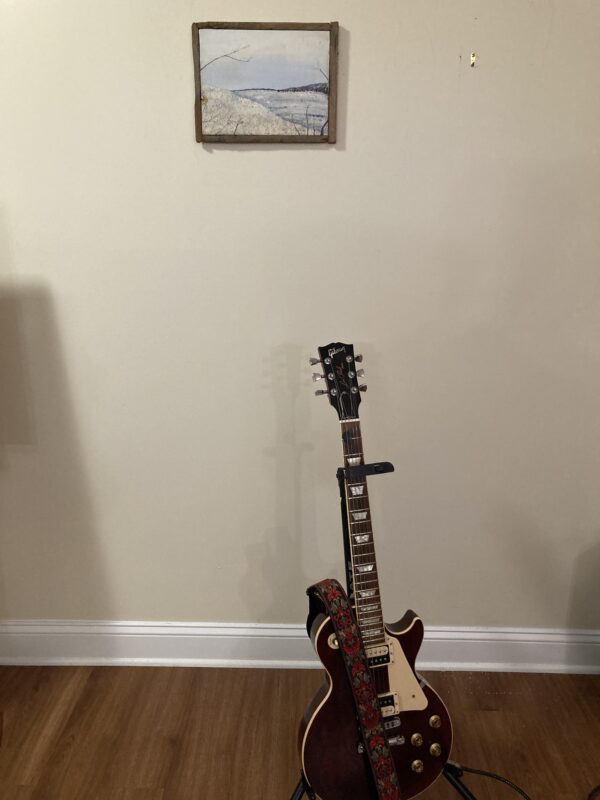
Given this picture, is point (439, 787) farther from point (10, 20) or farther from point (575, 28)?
point (10, 20)

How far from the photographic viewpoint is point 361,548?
50.4 inches

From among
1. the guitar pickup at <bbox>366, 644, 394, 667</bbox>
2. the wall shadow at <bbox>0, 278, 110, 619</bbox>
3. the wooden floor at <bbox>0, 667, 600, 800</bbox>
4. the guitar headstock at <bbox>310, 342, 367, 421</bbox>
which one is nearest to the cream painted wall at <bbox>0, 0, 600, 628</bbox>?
the wall shadow at <bbox>0, 278, 110, 619</bbox>

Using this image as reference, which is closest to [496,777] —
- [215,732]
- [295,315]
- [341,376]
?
[215,732]

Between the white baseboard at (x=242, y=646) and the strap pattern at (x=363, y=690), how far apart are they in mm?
594

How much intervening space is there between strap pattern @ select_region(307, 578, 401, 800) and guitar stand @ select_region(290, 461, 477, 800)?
8 cm

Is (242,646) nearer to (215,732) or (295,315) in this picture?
(215,732)

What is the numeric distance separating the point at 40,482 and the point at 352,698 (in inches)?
41.9

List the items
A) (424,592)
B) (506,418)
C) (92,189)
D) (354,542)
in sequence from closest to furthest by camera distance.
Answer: (354,542), (92,189), (506,418), (424,592)

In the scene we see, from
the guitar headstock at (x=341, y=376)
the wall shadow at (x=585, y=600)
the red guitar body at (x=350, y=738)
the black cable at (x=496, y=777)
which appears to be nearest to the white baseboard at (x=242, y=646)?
the wall shadow at (x=585, y=600)

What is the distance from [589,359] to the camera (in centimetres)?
162

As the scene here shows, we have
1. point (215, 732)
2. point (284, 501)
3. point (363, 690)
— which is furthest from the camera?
point (284, 501)

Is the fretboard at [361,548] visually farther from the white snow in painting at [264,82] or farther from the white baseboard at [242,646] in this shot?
the white snow in painting at [264,82]

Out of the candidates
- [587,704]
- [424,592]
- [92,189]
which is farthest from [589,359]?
[92,189]

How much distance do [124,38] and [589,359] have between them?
56.8 inches
